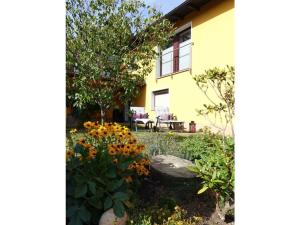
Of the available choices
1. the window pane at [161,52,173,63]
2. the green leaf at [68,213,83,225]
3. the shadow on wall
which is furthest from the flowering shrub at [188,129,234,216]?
the window pane at [161,52,173,63]

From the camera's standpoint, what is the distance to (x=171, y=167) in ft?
12.1

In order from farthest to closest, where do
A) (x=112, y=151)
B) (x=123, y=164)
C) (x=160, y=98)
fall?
(x=160, y=98)
(x=112, y=151)
(x=123, y=164)

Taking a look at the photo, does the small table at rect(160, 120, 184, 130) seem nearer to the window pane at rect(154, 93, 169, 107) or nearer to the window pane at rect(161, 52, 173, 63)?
the window pane at rect(154, 93, 169, 107)

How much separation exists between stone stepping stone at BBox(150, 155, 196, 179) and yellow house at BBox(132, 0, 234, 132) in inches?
222

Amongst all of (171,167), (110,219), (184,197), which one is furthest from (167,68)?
(110,219)

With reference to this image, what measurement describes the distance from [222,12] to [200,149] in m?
6.78

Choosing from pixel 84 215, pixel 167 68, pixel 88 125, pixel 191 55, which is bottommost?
pixel 84 215

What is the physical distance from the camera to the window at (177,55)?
474 inches

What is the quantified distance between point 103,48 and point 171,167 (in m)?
3.00

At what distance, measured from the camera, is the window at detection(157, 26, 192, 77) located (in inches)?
474

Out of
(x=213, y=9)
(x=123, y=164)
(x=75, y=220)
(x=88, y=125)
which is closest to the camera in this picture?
(x=75, y=220)

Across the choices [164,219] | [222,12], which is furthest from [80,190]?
[222,12]

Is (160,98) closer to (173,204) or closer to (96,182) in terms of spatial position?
(173,204)
